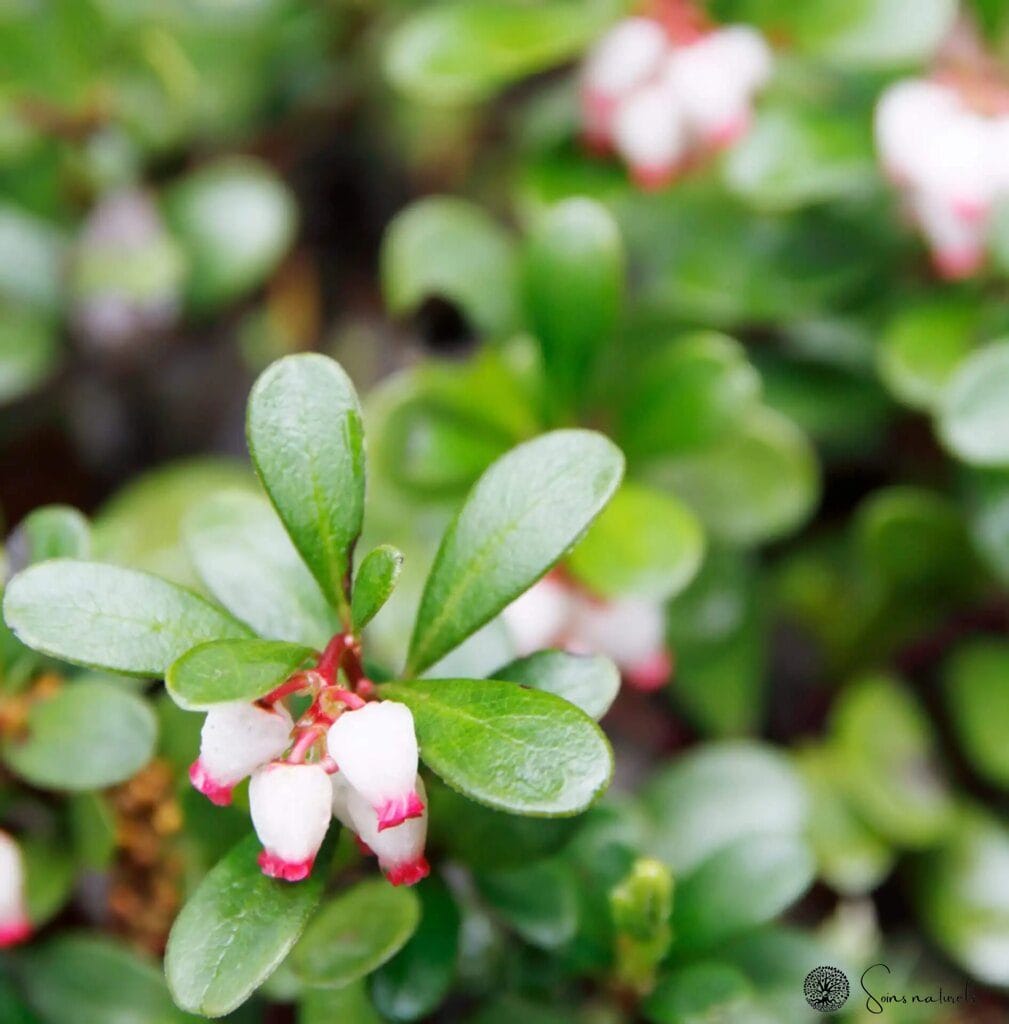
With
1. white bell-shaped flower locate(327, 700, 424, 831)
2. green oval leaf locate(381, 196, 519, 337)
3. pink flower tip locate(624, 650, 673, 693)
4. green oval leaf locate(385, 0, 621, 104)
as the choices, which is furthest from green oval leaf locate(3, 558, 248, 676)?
green oval leaf locate(385, 0, 621, 104)

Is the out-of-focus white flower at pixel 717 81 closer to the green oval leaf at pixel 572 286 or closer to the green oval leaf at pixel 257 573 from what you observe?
the green oval leaf at pixel 572 286

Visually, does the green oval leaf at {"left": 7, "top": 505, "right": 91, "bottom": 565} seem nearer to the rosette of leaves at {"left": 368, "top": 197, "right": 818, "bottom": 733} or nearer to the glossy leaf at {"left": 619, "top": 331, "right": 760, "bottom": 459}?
the rosette of leaves at {"left": 368, "top": 197, "right": 818, "bottom": 733}

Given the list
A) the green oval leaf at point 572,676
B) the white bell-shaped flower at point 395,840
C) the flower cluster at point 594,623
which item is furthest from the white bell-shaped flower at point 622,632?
the white bell-shaped flower at point 395,840

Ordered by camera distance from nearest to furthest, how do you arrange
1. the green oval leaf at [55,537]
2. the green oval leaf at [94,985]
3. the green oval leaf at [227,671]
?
1. the green oval leaf at [227,671]
2. the green oval leaf at [55,537]
3. the green oval leaf at [94,985]

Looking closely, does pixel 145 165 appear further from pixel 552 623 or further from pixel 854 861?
pixel 854 861

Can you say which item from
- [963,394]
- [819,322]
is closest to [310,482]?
[963,394]

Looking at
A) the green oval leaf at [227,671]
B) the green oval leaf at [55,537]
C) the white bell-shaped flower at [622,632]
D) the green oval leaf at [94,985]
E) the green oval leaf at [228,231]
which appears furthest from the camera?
the green oval leaf at [228,231]

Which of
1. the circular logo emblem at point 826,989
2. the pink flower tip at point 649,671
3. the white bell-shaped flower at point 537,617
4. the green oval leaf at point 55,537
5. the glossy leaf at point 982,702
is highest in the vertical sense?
the green oval leaf at point 55,537

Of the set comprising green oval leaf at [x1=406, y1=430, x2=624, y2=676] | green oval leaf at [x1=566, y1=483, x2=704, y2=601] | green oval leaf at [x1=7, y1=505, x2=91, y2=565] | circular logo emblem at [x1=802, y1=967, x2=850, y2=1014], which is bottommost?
circular logo emblem at [x1=802, y1=967, x2=850, y2=1014]
